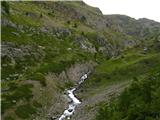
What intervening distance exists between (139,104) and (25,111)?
36275mm

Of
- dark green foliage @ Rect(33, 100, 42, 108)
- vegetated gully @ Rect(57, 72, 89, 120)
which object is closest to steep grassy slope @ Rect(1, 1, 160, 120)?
dark green foliage @ Rect(33, 100, 42, 108)

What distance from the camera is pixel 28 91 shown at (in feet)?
313

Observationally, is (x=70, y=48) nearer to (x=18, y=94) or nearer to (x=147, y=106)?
(x=18, y=94)

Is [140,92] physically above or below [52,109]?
above

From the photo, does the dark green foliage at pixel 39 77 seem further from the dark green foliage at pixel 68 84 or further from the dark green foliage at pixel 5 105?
the dark green foliage at pixel 5 105

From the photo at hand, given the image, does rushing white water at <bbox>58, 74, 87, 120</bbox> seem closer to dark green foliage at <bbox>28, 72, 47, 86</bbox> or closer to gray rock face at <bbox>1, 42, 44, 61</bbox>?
dark green foliage at <bbox>28, 72, 47, 86</bbox>

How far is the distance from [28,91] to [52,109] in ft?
27.6

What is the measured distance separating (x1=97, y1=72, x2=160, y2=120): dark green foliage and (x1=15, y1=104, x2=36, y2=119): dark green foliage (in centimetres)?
2297

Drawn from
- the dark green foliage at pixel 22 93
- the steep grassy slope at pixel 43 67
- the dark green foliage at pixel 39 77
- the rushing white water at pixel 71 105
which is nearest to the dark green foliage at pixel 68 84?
the steep grassy slope at pixel 43 67

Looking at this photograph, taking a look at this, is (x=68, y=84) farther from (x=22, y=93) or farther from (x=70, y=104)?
(x=22, y=93)

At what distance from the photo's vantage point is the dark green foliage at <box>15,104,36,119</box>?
8225 cm

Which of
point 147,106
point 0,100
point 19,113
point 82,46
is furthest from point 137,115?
point 82,46

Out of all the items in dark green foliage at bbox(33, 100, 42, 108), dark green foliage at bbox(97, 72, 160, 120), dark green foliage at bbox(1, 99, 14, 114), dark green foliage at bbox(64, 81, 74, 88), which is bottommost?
dark green foliage at bbox(64, 81, 74, 88)

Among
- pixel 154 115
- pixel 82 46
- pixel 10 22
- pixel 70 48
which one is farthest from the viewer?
pixel 82 46
